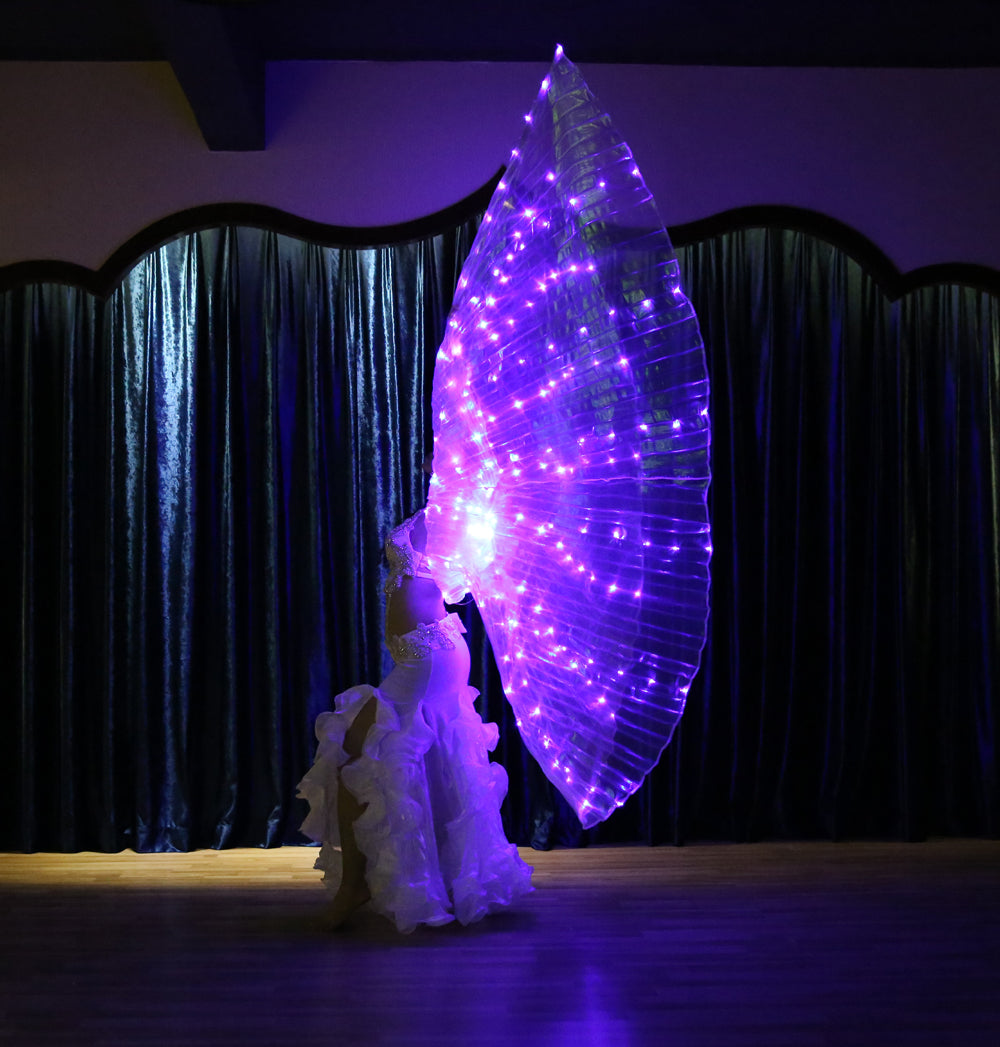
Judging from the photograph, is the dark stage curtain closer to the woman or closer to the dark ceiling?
the dark ceiling

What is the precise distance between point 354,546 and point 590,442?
1810 mm

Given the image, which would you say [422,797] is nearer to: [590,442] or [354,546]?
[590,442]

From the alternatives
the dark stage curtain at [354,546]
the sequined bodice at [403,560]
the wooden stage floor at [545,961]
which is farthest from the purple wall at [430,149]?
the wooden stage floor at [545,961]

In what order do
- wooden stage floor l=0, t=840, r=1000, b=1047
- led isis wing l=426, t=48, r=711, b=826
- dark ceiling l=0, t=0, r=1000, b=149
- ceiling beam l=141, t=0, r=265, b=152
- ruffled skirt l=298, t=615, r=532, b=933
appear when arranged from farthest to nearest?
dark ceiling l=0, t=0, r=1000, b=149, ceiling beam l=141, t=0, r=265, b=152, ruffled skirt l=298, t=615, r=532, b=933, led isis wing l=426, t=48, r=711, b=826, wooden stage floor l=0, t=840, r=1000, b=1047

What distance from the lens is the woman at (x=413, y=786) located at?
2980 millimetres

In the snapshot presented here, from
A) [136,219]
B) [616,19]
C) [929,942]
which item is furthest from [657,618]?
[136,219]

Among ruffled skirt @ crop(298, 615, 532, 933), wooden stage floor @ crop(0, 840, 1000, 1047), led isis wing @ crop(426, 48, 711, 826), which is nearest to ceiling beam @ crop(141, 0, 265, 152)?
led isis wing @ crop(426, 48, 711, 826)

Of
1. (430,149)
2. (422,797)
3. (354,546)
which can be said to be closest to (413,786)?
(422,797)

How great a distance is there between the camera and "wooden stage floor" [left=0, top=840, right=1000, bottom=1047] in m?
2.28

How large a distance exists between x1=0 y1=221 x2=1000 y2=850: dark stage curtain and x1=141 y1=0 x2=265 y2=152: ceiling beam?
1.36 feet

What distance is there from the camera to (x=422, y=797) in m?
3.03

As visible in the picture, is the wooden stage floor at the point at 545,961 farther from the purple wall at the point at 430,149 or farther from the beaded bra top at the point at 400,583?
the purple wall at the point at 430,149

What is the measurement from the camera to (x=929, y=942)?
9.32 ft

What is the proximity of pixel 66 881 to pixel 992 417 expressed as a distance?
3863 mm
